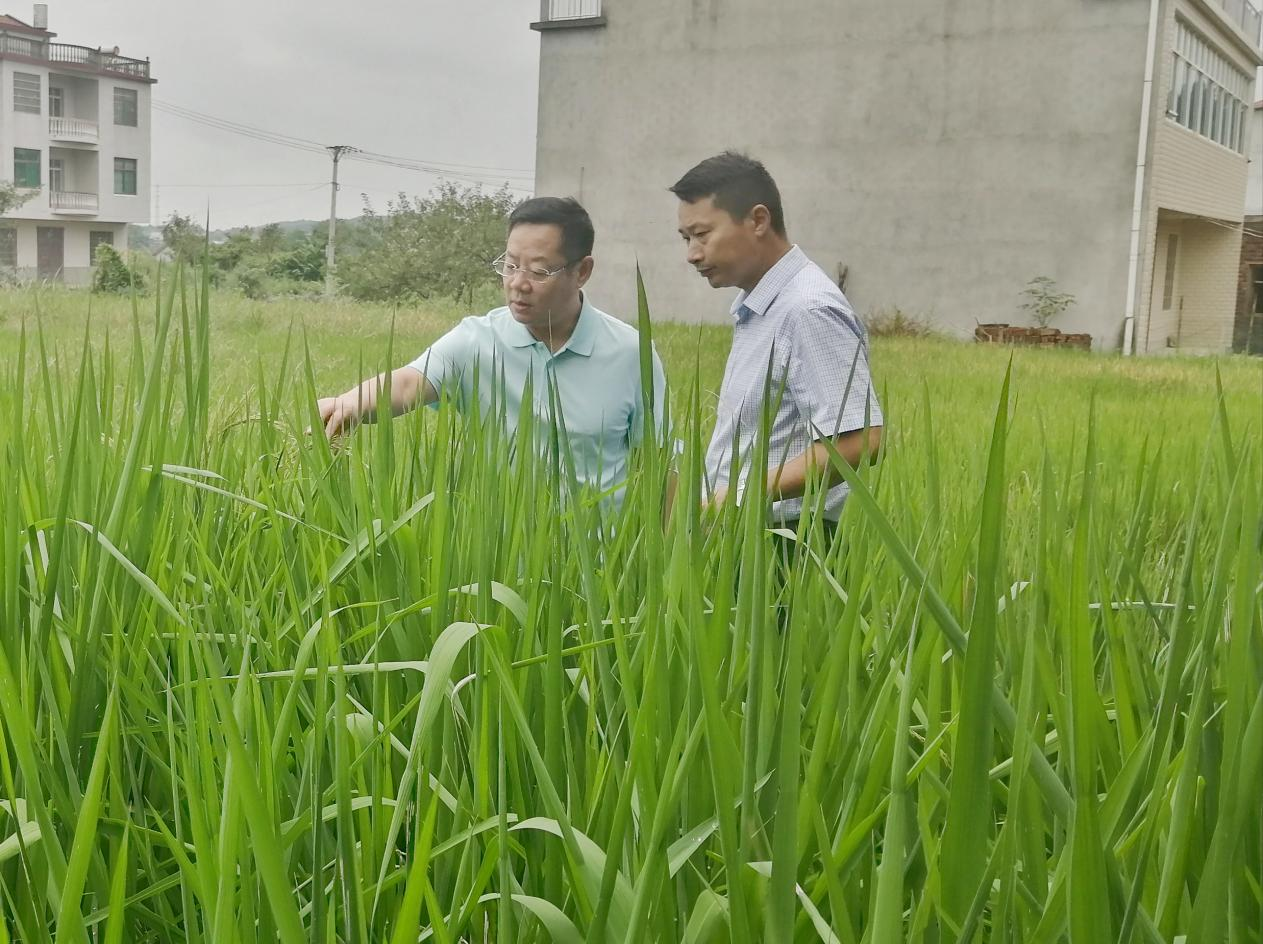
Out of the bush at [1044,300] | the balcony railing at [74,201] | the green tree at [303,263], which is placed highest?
the balcony railing at [74,201]

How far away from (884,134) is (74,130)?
2876cm

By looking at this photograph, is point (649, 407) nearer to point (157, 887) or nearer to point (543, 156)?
point (157, 887)

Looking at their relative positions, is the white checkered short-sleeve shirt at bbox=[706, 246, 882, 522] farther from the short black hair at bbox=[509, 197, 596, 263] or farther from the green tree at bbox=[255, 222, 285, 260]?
the green tree at bbox=[255, 222, 285, 260]

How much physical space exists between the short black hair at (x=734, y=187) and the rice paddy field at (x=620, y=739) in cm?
146

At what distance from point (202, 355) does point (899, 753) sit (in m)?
0.65

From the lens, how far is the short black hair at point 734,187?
7.69 feet

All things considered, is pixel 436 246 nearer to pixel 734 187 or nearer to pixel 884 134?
pixel 884 134

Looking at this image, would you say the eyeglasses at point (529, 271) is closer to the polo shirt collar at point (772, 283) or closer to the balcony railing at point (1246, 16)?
the polo shirt collar at point (772, 283)

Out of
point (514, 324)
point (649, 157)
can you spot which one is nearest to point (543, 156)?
point (649, 157)

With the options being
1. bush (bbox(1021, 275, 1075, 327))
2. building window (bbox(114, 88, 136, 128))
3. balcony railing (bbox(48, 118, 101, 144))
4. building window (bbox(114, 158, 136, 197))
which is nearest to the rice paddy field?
bush (bbox(1021, 275, 1075, 327))

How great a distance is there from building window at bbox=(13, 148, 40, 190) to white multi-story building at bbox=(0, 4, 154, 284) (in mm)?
30

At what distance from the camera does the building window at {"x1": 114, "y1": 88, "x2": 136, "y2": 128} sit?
39.8 m

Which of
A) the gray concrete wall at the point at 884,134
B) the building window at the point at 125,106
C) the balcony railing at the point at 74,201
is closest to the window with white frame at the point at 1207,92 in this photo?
the gray concrete wall at the point at 884,134

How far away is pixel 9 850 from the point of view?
55cm
